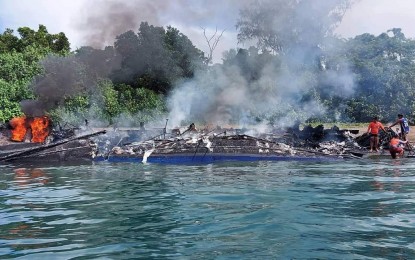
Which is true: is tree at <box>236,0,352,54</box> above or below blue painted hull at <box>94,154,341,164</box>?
above

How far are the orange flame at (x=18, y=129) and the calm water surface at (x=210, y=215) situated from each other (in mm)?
8873

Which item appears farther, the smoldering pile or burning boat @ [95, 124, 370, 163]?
the smoldering pile

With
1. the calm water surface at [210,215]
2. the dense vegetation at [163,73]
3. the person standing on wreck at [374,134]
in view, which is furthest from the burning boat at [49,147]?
the person standing on wreck at [374,134]

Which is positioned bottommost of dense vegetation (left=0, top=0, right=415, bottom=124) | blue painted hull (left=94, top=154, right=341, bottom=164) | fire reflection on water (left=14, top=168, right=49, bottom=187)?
fire reflection on water (left=14, top=168, right=49, bottom=187)

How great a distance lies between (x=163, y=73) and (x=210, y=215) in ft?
116

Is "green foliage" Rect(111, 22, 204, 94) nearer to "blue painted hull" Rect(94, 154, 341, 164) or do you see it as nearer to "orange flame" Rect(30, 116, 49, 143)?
"orange flame" Rect(30, 116, 49, 143)

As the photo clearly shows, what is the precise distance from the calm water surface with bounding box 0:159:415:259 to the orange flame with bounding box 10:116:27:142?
887cm

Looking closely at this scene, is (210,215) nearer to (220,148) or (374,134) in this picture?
(220,148)

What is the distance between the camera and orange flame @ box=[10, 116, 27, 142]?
25403 millimetres

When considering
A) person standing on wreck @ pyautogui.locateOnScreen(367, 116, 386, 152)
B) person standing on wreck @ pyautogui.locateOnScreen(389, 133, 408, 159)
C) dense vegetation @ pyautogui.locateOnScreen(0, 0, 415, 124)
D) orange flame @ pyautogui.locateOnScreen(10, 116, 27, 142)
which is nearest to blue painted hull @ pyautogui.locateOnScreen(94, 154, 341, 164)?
person standing on wreck @ pyautogui.locateOnScreen(389, 133, 408, 159)

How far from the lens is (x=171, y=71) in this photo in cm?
4366

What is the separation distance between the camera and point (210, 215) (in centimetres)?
962

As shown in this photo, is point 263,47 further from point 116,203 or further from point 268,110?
point 116,203

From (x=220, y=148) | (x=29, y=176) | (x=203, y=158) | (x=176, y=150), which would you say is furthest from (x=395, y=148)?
(x=29, y=176)
